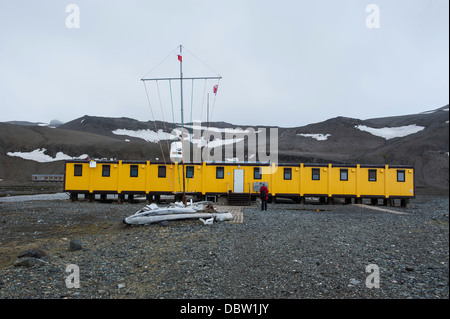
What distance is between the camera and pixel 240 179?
73.1 ft

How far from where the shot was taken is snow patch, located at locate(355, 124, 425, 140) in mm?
88412

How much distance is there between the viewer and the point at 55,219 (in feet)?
43.8

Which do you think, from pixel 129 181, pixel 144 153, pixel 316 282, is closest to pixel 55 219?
pixel 129 181

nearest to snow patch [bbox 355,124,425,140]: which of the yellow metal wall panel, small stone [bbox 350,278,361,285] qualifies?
the yellow metal wall panel

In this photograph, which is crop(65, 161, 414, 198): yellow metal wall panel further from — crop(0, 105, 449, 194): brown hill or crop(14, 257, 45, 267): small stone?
crop(0, 105, 449, 194): brown hill

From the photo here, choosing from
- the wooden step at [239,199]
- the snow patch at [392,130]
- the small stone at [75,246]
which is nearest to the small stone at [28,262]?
the small stone at [75,246]

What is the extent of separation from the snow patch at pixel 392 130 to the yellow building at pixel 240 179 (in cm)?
7452

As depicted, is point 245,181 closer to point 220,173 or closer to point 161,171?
point 220,173

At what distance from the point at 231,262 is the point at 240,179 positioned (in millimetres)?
15781

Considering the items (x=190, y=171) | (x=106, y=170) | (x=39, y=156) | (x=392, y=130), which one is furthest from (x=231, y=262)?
(x=392, y=130)

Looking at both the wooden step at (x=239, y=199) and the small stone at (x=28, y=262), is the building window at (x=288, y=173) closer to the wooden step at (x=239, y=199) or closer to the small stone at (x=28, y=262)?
the wooden step at (x=239, y=199)
